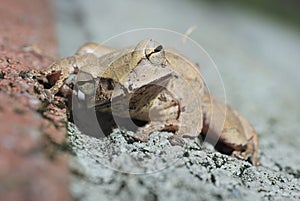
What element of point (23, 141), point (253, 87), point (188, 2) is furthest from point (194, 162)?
point (188, 2)

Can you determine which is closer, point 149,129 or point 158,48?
point 158,48

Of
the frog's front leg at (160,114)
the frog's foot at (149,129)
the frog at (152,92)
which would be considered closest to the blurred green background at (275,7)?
the frog at (152,92)

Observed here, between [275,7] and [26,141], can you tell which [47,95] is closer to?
[26,141]

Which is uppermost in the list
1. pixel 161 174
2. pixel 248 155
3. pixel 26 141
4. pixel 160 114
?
pixel 248 155

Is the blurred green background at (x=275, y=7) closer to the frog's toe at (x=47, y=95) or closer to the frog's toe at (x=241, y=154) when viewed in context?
the frog's toe at (x=241, y=154)

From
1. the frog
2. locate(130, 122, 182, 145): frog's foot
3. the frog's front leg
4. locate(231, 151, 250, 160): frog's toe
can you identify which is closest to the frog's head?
the frog

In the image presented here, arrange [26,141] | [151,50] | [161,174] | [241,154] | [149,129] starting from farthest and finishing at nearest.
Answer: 1. [241,154]
2. [149,129]
3. [151,50]
4. [161,174]
5. [26,141]

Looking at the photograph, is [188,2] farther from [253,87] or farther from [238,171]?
[238,171]

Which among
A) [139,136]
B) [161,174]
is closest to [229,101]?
[139,136]

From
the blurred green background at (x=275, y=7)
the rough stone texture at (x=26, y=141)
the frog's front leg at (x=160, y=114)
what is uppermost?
the blurred green background at (x=275, y=7)
